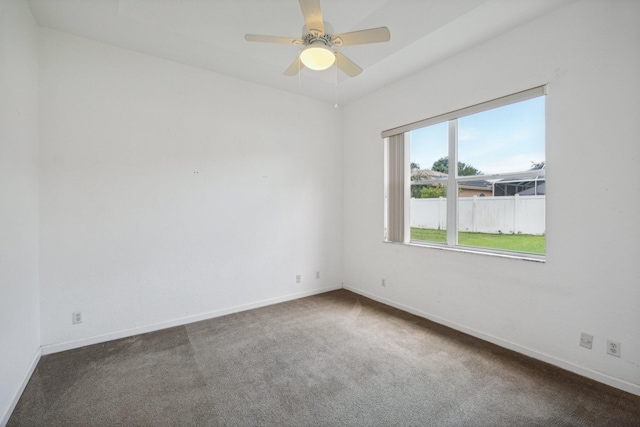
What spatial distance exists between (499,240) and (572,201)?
0.76m

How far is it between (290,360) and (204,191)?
7.04 ft

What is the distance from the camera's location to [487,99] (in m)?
2.76

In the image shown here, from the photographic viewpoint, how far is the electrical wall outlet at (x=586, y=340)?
7.10 feet

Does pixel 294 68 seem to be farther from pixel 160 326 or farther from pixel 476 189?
pixel 160 326

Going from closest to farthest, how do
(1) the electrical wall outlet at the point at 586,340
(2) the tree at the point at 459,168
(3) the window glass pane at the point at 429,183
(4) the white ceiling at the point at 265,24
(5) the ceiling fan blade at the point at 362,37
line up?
(5) the ceiling fan blade at the point at 362,37 → (1) the electrical wall outlet at the point at 586,340 → (4) the white ceiling at the point at 265,24 → (2) the tree at the point at 459,168 → (3) the window glass pane at the point at 429,183

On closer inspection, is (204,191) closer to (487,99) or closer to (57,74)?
(57,74)

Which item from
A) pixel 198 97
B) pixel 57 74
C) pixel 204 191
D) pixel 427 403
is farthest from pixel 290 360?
pixel 57 74

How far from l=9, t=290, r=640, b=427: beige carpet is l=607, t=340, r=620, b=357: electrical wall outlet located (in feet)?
0.84

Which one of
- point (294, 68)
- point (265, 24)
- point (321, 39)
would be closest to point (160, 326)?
point (294, 68)

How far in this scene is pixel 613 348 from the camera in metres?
2.06

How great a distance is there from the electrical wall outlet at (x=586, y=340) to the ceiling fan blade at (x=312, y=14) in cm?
308

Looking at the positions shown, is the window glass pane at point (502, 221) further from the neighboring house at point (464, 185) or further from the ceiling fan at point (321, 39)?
the ceiling fan at point (321, 39)

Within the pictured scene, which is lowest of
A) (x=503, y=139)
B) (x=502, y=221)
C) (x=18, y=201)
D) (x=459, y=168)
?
(x=502, y=221)

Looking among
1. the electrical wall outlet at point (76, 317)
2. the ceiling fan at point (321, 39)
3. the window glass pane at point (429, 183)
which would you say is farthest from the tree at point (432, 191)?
the electrical wall outlet at point (76, 317)
